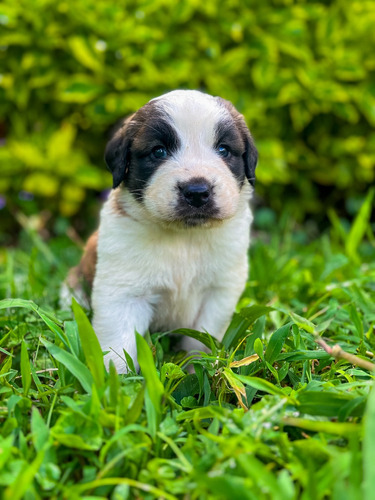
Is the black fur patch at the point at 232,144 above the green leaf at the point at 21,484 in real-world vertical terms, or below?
above

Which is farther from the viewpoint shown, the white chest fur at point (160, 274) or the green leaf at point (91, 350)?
the white chest fur at point (160, 274)

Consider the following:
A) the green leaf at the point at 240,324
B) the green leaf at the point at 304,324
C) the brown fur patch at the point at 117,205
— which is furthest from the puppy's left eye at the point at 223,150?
the green leaf at the point at 304,324

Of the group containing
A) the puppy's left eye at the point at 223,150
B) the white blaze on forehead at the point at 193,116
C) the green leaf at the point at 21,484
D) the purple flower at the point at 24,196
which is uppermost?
the white blaze on forehead at the point at 193,116

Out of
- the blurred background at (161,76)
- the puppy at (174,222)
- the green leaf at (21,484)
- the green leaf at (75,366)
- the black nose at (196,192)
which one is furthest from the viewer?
the blurred background at (161,76)

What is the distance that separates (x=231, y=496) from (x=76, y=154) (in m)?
5.67

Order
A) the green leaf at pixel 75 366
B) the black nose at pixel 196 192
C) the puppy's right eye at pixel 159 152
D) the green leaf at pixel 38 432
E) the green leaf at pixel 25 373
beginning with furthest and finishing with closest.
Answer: the puppy's right eye at pixel 159 152
the black nose at pixel 196 192
the green leaf at pixel 25 373
the green leaf at pixel 75 366
the green leaf at pixel 38 432

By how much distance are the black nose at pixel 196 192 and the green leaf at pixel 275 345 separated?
85 centimetres

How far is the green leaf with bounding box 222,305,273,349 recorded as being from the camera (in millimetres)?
3635

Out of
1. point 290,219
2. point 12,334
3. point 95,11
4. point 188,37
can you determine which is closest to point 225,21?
point 188,37

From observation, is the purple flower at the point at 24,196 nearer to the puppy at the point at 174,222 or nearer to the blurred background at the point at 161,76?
the blurred background at the point at 161,76

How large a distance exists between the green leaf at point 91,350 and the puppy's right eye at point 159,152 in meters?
1.10

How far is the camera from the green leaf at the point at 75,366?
2.79 m

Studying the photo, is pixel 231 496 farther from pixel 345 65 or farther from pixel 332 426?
pixel 345 65

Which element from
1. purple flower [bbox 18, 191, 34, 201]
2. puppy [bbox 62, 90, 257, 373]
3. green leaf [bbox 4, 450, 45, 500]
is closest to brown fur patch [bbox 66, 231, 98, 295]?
puppy [bbox 62, 90, 257, 373]
